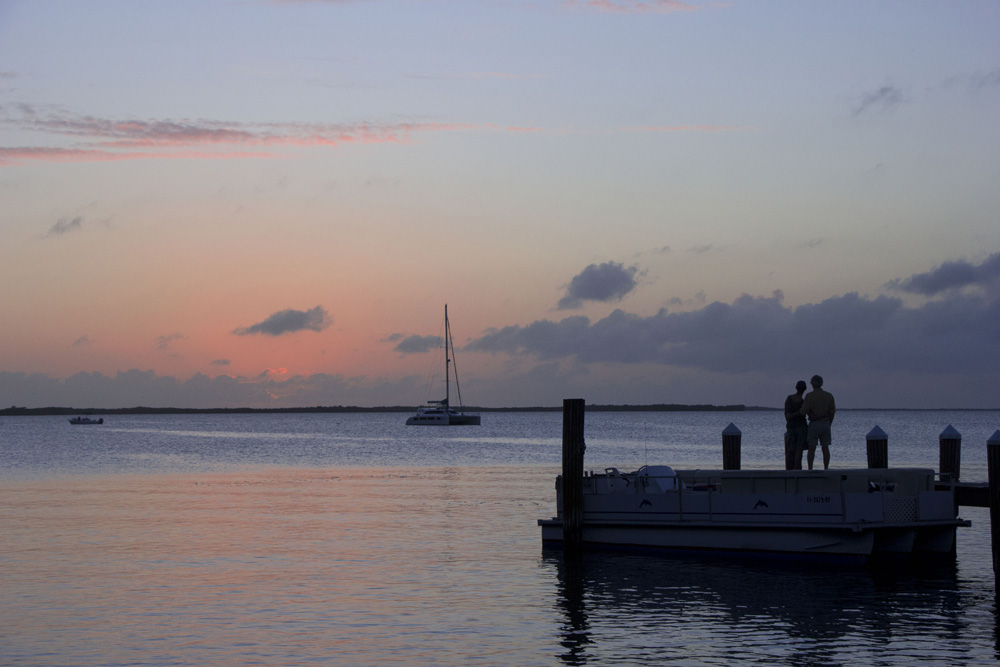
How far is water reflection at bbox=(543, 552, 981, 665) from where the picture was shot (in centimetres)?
1567

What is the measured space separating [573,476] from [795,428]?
566cm

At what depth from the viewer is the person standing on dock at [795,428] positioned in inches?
1024

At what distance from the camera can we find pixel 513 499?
3988 cm

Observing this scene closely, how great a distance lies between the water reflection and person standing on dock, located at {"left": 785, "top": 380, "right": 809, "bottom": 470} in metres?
3.56

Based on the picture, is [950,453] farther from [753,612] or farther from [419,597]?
[419,597]

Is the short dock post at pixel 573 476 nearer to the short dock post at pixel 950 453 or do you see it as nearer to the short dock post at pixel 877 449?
the short dock post at pixel 877 449

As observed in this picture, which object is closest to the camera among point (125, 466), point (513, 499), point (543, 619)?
point (543, 619)

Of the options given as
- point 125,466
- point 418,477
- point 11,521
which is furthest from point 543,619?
point 125,466

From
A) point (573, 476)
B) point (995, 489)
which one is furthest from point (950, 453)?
point (573, 476)

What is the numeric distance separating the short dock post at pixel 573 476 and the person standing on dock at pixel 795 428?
515 centimetres

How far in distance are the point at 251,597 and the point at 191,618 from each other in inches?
80.7

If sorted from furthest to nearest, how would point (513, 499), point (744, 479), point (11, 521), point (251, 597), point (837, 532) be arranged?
1. point (513, 499)
2. point (11, 521)
3. point (744, 479)
4. point (837, 532)
5. point (251, 597)

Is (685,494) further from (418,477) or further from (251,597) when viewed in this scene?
(418,477)

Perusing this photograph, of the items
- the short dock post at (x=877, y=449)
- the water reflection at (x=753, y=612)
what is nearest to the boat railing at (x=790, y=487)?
the water reflection at (x=753, y=612)
